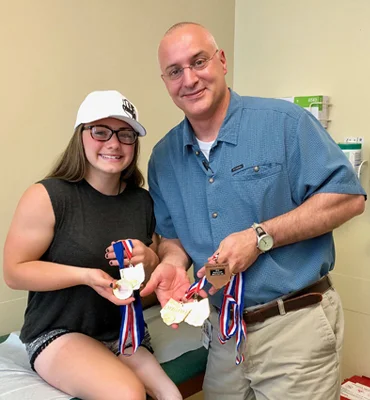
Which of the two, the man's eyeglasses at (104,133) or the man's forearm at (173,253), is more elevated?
the man's eyeglasses at (104,133)

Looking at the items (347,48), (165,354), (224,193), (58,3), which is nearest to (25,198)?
(224,193)

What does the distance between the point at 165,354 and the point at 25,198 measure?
86 centimetres

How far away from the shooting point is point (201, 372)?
1815 millimetres

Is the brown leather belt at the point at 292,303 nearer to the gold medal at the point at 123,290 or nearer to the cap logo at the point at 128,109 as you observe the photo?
the gold medal at the point at 123,290

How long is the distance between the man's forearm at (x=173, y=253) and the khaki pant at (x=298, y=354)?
1.06ft

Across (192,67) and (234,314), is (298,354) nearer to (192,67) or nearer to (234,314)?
(234,314)

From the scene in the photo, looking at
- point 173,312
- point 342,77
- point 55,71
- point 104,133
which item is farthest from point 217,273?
point 342,77

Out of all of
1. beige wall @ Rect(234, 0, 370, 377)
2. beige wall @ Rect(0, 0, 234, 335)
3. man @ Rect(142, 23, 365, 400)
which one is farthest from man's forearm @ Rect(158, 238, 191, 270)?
beige wall @ Rect(234, 0, 370, 377)

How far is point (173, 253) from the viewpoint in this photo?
165 cm

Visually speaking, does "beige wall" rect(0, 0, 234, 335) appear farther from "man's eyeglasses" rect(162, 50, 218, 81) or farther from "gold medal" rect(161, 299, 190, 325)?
"gold medal" rect(161, 299, 190, 325)

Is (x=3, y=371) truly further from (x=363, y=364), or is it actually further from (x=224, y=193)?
(x=363, y=364)

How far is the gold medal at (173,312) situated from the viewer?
1.34 meters

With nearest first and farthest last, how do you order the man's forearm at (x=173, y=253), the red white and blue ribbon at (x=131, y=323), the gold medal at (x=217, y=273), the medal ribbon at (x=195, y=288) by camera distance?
the gold medal at (x=217, y=273), the medal ribbon at (x=195, y=288), the red white and blue ribbon at (x=131, y=323), the man's forearm at (x=173, y=253)

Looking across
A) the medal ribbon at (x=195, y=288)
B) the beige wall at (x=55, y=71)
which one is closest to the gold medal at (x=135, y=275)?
the medal ribbon at (x=195, y=288)
